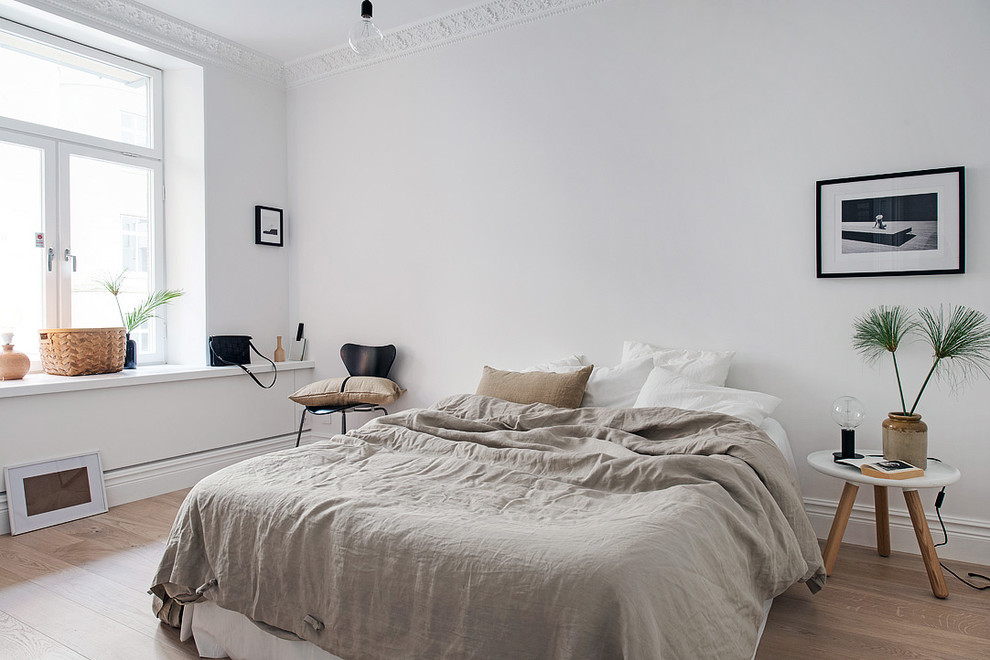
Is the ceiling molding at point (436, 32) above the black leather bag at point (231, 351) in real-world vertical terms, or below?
above

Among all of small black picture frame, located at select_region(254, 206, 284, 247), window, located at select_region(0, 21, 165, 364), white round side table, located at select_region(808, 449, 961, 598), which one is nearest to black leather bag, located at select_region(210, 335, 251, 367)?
window, located at select_region(0, 21, 165, 364)

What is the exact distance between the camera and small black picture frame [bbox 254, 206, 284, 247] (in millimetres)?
4582

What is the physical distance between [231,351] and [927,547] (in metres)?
3.95

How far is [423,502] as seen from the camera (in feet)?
6.09

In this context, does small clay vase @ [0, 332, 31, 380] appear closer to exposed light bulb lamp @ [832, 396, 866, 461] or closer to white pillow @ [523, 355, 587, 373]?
white pillow @ [523, 355, 587, 373]

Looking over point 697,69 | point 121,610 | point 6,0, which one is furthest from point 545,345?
point 6,0

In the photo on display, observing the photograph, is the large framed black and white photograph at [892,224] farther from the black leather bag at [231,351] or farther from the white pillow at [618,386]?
the black leather bag at [231,351]

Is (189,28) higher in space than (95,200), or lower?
higher

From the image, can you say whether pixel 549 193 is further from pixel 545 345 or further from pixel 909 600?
pixel 909 600

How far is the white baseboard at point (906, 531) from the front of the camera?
8.87ft

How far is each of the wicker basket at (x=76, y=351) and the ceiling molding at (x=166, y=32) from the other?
69.8 inches

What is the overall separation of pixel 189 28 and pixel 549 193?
254cm

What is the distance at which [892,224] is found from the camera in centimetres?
282

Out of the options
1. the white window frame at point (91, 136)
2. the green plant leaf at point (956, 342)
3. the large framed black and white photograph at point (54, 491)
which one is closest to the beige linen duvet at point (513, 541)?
the green plant leaf at point (956, 342)
